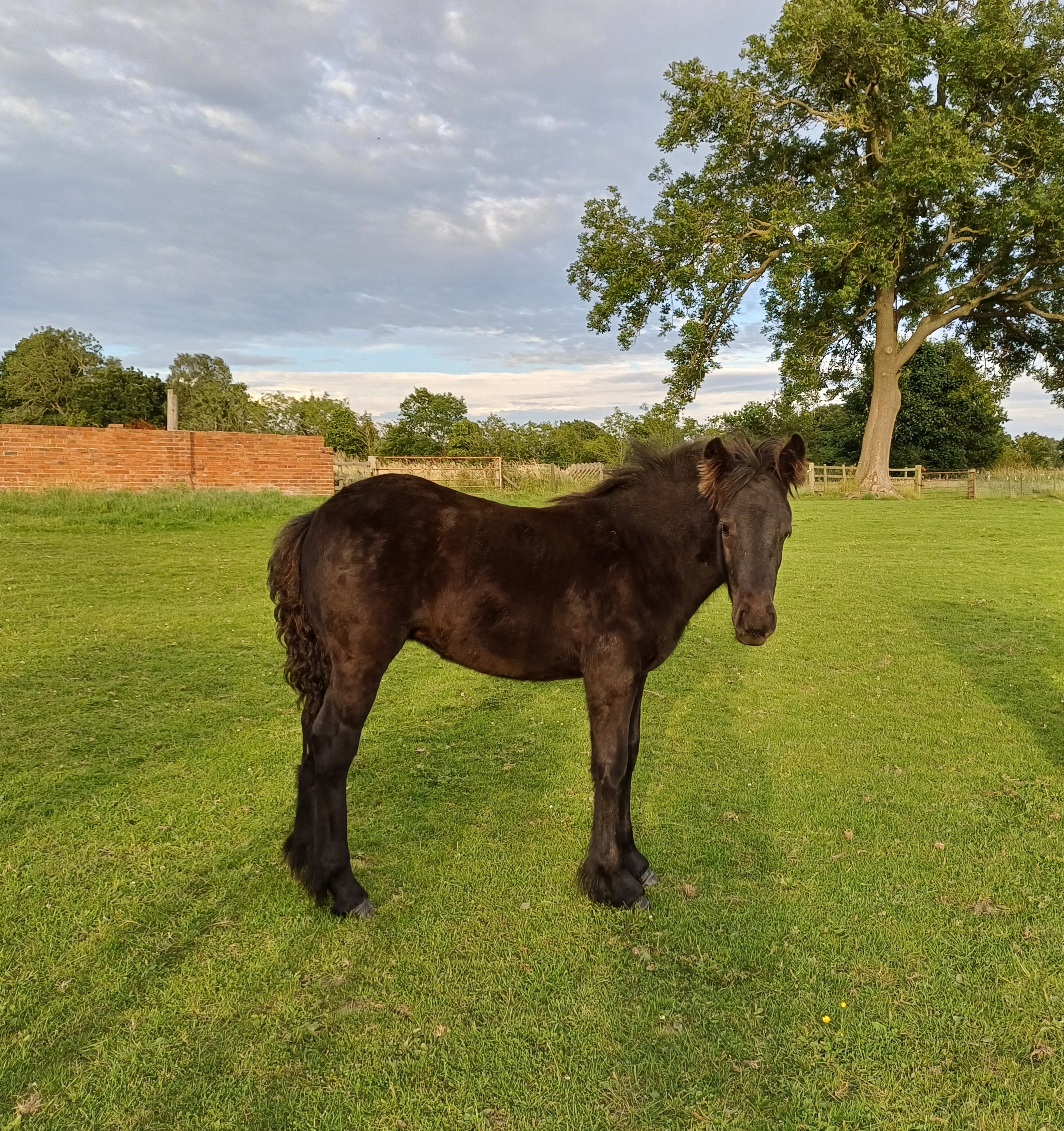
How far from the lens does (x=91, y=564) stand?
1191 centimetres

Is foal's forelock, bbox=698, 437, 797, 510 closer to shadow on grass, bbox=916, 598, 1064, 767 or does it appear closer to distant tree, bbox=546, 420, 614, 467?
shadow on grass, bbox=916, 598, 1064, 767

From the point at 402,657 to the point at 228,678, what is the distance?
1.95 meters

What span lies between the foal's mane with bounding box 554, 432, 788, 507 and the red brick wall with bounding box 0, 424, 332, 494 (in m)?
21.0

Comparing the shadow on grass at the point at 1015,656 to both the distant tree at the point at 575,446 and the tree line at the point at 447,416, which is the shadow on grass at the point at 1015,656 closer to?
the tree line at the point at 447,416

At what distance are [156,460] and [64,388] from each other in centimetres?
4558

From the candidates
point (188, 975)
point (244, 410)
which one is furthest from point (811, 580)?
point (244, 410)

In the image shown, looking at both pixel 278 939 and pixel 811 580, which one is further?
pixel 811 580

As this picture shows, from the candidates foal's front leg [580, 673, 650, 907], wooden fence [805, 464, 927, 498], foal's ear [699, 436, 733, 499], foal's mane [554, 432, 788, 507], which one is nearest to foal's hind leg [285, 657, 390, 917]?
foal's front leg [580, 673, 650, 907]

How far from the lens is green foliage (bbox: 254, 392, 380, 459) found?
2291 inches

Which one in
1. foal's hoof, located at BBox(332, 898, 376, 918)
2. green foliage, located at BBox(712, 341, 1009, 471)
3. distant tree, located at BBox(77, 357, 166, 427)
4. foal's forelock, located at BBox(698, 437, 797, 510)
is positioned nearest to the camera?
foal's hoof, located at BBox(332, 898, 376, 918)

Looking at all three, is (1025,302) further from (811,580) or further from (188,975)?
(188,975)

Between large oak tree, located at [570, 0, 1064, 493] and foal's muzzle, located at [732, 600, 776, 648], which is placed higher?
large oak tree, located at [570, 0, 1064, 493]

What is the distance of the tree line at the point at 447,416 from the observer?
45.5m

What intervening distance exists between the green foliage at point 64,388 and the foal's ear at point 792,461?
61460 mm
